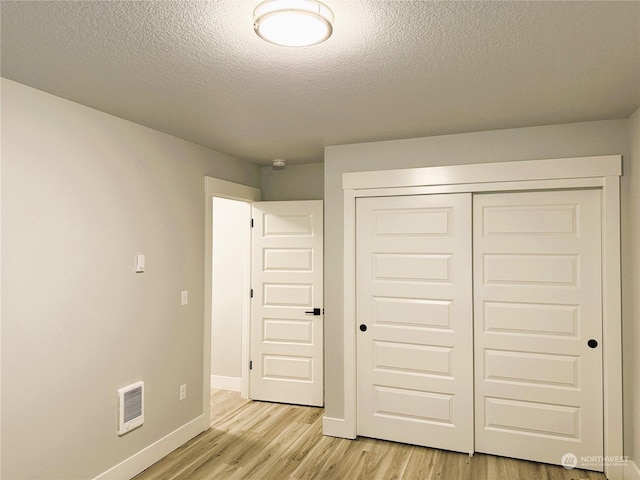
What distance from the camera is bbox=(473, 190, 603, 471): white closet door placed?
3020 mm

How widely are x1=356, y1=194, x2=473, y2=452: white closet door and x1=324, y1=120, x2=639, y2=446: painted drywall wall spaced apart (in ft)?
0.61

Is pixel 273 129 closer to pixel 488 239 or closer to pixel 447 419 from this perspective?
pixel 488 239

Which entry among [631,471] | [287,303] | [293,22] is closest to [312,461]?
[287,303]

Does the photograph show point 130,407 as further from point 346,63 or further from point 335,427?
point 346,63

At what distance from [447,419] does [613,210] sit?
1.91 metres

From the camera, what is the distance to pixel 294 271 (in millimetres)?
4387

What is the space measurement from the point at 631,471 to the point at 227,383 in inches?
144

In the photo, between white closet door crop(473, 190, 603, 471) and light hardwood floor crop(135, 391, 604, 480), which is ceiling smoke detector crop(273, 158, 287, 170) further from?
light hardwood floor crop(135, 391, 604, 480)

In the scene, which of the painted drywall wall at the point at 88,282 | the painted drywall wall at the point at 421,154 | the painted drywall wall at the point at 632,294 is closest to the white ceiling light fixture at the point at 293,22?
the painted drywall wall at the point at 88,282

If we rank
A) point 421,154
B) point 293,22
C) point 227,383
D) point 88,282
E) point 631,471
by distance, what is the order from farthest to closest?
1. point 227,383
2. point 421,154
3. point 631,471
4. point 88,282
5. point 293,22

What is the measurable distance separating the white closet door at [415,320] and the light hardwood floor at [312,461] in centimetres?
19

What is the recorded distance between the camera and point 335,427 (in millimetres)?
3607

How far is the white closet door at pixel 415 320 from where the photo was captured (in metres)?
3.30

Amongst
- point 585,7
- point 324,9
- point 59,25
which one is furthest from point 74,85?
point 585,7
